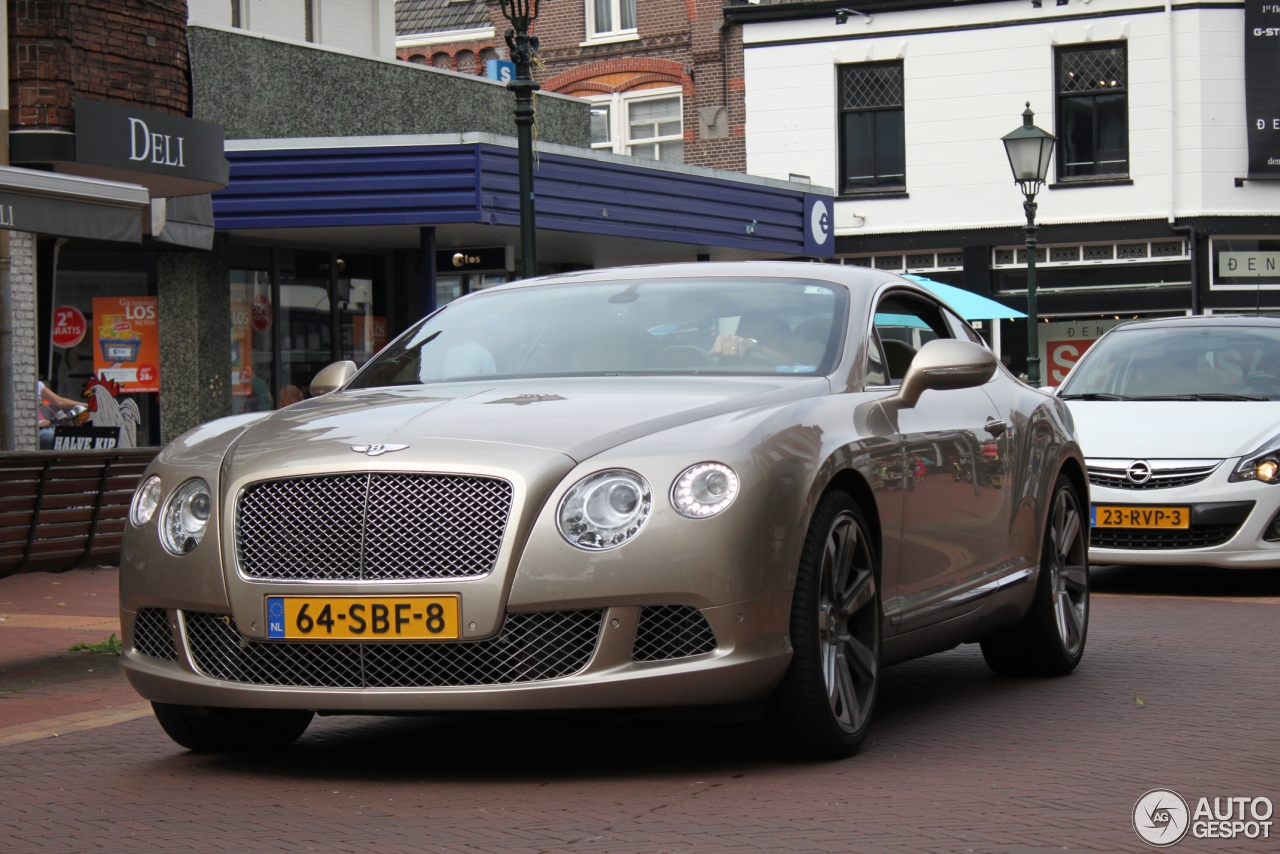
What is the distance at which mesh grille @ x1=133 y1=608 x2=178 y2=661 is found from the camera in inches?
209

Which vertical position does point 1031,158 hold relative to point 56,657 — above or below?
above

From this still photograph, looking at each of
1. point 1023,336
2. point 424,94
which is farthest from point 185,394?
point 1023,336

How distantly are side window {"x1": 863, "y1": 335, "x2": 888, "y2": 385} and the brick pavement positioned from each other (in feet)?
3.84

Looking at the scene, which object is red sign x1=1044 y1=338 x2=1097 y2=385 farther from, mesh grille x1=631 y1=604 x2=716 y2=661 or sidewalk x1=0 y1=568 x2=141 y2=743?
mesh grille x1=631 y1=604 x2=716 y2=661

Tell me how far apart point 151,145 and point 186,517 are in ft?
38.2

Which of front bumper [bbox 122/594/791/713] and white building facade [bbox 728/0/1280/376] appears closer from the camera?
front bumper [bbox 122/594/791/713]

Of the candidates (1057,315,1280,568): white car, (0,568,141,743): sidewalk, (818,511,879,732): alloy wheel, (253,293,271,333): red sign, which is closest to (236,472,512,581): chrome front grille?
(818,511,879,732): alloy wheel

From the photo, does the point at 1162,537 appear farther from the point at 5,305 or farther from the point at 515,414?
the point at 5,305

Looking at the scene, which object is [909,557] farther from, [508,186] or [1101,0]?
[1101,0]

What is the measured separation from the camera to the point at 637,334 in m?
6.15

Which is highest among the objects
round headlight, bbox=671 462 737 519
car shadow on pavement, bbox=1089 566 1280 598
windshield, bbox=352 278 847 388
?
windshield, bbox=352 278 847 388

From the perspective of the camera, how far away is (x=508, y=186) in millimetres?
19500

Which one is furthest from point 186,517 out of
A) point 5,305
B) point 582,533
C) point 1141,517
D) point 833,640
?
point 5,305

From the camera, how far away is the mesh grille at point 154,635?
531 centimetres
